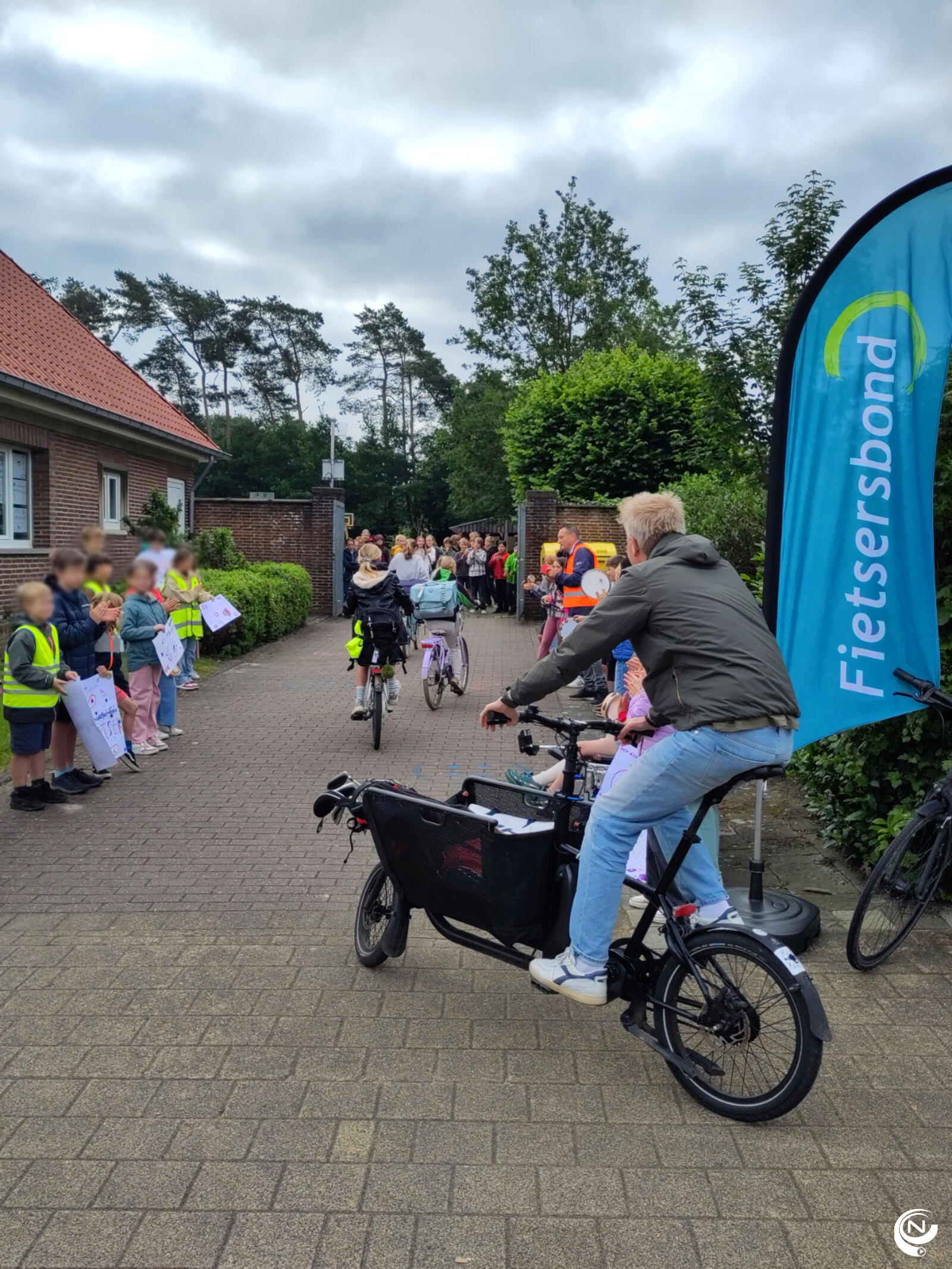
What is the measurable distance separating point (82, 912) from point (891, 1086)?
3662 millimetres

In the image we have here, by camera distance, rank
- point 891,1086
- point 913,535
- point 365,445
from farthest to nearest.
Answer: point 365,445 → point 913,535 → point 891,1086

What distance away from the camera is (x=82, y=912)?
204 inches

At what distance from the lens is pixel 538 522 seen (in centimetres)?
2327

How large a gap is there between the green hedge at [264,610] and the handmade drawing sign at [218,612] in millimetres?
3352

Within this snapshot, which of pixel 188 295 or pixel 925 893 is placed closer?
pixel 188 295

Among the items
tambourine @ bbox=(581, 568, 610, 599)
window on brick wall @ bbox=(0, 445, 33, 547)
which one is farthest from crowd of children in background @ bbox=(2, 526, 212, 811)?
tambourine @ bbox=(581, 568, 610, 599)

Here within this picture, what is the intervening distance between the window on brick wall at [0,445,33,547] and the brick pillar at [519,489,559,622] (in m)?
21.0

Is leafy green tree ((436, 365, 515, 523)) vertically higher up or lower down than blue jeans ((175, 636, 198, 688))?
higher up

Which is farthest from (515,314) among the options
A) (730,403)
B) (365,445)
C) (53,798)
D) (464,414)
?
(53,798)

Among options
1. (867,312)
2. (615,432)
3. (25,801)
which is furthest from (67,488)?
(615,432)

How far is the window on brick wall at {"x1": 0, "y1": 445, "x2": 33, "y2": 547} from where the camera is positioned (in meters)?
2.04

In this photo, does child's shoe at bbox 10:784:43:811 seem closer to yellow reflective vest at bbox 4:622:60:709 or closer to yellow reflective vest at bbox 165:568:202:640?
yellow reflective vest at bbox 4:622:60:709

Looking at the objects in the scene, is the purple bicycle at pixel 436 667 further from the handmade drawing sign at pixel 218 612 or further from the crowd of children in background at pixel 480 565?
the crowd of children in background at pixel 480 565

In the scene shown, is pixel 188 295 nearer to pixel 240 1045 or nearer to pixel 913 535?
pixel 240 1045
